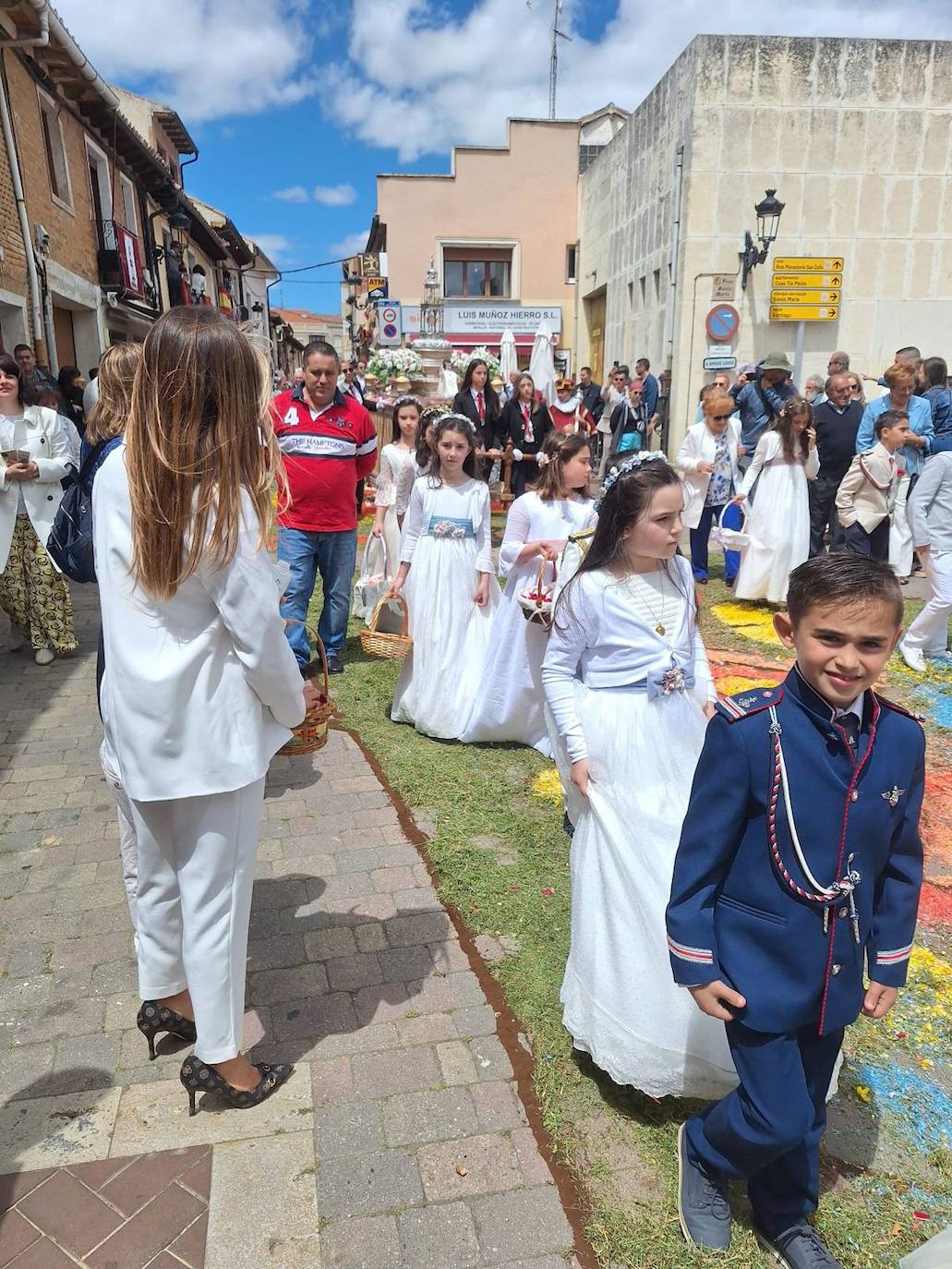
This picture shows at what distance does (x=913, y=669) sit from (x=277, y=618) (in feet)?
17.7

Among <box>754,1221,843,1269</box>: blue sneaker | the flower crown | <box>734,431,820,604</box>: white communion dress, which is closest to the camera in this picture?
<box>754,1221,843,1269</box>: blue sneaker

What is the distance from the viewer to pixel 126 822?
2.40 meters

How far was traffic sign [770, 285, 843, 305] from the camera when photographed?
14617 millimetres

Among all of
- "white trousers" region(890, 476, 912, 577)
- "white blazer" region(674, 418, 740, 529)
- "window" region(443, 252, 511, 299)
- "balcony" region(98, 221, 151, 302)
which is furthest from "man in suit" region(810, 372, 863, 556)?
"window" region(443, 252, 511, 299)

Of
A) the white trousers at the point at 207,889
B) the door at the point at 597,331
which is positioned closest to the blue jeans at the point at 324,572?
the white trousers at the point at 207,889

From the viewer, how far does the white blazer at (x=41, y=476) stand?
5.79 metres

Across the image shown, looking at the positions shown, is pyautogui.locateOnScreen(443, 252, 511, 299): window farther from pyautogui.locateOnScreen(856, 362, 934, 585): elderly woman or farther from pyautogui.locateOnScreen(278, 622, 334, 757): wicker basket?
pyautogui.locateOnScreen(278, 622, 334, 757): wicker basket

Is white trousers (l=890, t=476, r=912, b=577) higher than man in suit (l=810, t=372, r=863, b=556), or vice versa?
man in suit (l=810, t=372, r=863, b=556)

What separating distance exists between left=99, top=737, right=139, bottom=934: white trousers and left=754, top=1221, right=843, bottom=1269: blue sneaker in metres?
1.79

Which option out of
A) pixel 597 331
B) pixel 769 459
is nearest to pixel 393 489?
pixel 769 459

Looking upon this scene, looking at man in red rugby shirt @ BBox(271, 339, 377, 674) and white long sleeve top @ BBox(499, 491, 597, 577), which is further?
man in red rugby shirt @ BBox(271, 339, 377, 674)

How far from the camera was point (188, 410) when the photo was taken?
6.20 feet

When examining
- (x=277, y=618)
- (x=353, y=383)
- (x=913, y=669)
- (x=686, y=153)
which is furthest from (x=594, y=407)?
(x=277, y=618)

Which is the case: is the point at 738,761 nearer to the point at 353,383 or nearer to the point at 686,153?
the point at 353,383
